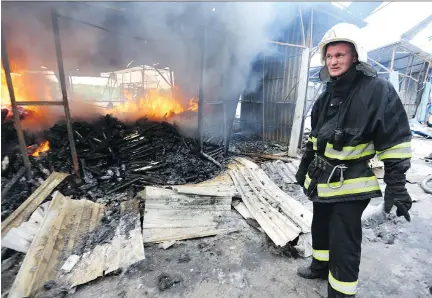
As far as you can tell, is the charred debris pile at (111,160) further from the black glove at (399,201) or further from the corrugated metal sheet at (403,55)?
the corrugated metal sheet at (403,55)

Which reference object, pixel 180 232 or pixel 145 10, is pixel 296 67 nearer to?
pixel 145 10

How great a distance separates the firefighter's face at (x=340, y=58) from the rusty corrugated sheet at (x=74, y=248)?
2647mm

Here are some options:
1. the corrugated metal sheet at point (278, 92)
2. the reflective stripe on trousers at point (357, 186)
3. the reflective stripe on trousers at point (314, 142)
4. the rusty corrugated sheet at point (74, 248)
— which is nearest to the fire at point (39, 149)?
the rusty corrugated sheet at point (74, 248)

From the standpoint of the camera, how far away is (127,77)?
21.4m

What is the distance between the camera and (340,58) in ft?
6.19

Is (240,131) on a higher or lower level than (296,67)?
lower

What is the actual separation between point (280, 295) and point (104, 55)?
346 inches

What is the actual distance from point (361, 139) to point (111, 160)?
4.69 m

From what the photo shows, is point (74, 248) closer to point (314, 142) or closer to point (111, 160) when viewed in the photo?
point (111, 160)

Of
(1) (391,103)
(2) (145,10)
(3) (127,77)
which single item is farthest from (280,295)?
(3) (127,77)

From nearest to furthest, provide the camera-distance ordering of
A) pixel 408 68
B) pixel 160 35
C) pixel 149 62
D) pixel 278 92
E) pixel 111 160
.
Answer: pixel 111 160 → pixel 160 35 → pixel 278 92 → pixel 149 62 → pixel 408 68

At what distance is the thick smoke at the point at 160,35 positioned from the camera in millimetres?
4930

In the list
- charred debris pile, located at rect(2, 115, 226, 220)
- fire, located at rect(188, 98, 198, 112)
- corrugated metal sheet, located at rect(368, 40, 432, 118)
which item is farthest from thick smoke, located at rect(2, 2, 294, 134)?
corrugated metal sheet, located at rect(368, 40, 432, 118)

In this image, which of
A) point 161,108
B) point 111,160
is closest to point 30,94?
point 161,108
